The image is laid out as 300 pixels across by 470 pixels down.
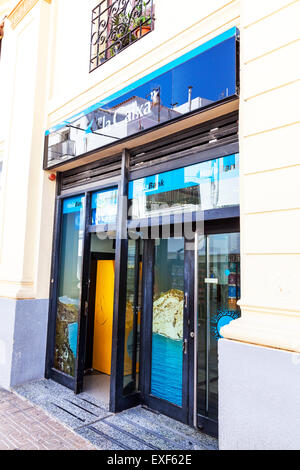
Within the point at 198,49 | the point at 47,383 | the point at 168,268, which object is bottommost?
the point at 47,383

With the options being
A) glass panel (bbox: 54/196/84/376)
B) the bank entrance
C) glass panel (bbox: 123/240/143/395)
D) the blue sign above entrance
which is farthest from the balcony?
glass panel (bbox: 123/240/143/395)

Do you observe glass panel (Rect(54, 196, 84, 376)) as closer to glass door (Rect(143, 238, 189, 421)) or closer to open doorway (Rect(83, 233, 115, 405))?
open doorway (Rect(83, 233, 115, 405))

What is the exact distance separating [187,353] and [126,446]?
3.68 feet

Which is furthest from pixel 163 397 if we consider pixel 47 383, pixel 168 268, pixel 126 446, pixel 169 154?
pixel 169 154

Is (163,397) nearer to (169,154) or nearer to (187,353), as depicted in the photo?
(187,353)

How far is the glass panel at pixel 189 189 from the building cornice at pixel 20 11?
4402 millimetres

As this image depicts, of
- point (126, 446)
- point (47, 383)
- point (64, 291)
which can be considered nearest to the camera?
point (126, 446)

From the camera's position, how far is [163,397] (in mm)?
3861

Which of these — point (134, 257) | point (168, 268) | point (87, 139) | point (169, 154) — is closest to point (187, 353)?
point (168, 268)

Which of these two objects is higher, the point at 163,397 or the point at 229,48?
the point at 229,48

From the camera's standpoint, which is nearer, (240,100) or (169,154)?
(240,100)

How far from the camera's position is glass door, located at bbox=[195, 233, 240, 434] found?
3.37m

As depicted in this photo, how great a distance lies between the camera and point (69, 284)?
5.23 m

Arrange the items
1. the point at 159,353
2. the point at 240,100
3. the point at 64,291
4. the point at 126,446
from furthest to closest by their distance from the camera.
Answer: the point at 64,291 → the point at 159,353 → the point at 126,446 → the point at 240,100
